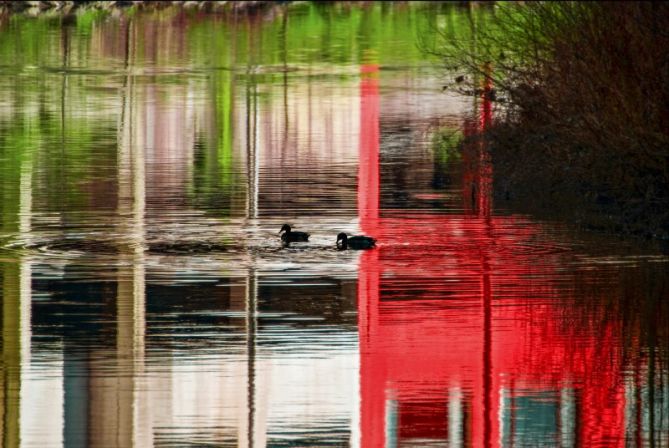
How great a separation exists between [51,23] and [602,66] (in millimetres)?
44143

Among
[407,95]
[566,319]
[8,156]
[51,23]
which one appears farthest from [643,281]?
[51,23]

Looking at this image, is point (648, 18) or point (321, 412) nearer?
point (321, 412)

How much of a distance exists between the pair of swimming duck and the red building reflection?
16 centimetres

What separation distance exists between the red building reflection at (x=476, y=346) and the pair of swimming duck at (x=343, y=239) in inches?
6.2

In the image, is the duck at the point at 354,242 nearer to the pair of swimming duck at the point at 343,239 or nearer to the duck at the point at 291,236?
the pair of swimming duck at the point at 343,239

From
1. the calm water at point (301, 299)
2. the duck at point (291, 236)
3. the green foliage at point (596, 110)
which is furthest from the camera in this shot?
the green foliage at point (596, 110)

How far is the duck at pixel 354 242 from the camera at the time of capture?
753 inches

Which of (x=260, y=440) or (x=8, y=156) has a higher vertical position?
(x=8, y=156)

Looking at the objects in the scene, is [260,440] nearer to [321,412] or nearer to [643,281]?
[321,412]

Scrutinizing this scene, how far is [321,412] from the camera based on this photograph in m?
12.4

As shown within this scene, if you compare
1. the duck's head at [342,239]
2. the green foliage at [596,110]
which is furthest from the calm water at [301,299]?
the green foliage at [596,110]

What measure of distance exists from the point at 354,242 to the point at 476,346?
188 inches

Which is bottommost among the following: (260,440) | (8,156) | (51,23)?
(260,440)

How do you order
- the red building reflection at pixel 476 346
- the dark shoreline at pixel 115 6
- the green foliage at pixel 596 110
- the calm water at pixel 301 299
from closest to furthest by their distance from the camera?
the red building reflection at pixel 476 346, the calm water at pixel 301 299, the green foliage at pixel 596 110, the dark shoreline at pixel 115 6
